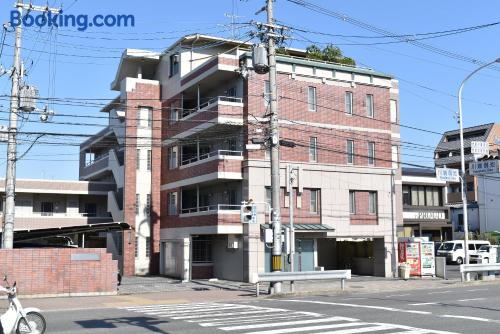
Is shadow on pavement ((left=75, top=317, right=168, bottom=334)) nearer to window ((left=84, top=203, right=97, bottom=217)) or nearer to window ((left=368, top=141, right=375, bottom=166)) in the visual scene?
window ((left=368, top=141, right=375, bottom=166))

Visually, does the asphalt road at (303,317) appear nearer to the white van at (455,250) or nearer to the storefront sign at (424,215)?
the white van at (455,250)

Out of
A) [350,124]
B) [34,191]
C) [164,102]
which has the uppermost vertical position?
[164,102]

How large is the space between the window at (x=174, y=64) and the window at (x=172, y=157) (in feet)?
17.0

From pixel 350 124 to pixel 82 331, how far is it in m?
25.0

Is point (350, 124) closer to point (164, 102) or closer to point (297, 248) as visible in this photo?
point (297, 248)

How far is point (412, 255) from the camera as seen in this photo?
3412 cm

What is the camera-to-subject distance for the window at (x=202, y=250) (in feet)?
116

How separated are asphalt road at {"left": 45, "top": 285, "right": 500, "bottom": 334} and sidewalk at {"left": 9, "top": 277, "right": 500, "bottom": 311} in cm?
195

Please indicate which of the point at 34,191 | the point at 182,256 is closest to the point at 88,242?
the point at 34,191

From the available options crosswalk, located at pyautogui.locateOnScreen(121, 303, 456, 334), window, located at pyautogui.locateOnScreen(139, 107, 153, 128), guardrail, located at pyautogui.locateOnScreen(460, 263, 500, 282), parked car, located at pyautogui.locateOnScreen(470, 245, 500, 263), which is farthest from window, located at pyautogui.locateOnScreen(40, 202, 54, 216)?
parked car, located at pyautogui.locateOnScreen(470, 245, 500, 263)

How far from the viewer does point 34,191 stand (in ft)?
153

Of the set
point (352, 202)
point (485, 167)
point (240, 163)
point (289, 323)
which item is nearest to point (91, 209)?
point (240, 163)

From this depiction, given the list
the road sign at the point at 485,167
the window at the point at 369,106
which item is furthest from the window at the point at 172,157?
the road sign at the point at 485,167

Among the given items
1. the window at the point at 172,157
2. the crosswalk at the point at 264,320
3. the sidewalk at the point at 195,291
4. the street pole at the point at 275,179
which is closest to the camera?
the crosswalk at the point at 264,320
